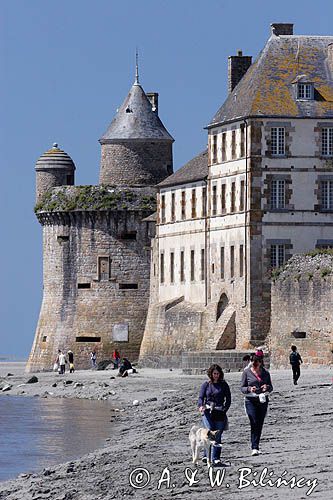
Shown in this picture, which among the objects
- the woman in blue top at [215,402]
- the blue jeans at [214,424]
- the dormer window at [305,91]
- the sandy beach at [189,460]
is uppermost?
the dormer window at [305,91]

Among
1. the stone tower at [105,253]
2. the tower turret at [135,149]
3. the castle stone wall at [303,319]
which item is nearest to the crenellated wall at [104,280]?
the stone tower at [105,253]

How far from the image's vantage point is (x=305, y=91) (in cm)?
7431

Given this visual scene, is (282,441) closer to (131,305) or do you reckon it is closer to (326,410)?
→ (326,410)

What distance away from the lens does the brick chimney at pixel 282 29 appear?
76875mm

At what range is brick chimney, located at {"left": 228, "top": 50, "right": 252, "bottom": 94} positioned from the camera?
79750 millimetres

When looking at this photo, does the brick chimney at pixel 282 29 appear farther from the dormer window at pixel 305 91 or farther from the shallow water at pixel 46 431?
the shallow water at pixel 46 431

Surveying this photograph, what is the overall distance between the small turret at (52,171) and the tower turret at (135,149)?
2137 mm

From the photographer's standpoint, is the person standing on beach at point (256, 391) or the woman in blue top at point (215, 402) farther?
the person standing on beach at point (256, 391)

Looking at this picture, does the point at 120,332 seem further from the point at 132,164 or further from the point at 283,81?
the point at 283,81

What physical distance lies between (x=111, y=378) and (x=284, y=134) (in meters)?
11.9

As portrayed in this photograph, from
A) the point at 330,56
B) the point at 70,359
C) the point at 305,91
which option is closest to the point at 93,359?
the point at 70,359

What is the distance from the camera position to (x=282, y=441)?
35.3m

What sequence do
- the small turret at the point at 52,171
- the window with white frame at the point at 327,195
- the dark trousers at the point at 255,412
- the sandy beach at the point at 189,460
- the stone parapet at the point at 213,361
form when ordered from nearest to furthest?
the sandy beach at the point at 189,460
the dark trousers at the point at 255,412
the stone parapet at the point at 213,361
the window with white frame at the point at 327,195
the small turret at the point at 52,171

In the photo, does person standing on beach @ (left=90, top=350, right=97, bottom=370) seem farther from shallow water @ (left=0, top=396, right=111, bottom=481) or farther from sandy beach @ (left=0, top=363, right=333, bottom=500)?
sandy beach @ (left=0, top=363, right=333, bottom=500)
